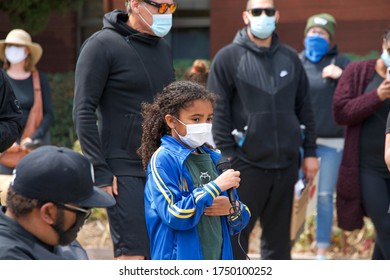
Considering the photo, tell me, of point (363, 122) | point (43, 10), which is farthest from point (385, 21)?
point (363, 122)

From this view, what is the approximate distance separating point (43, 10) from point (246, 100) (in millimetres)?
5605

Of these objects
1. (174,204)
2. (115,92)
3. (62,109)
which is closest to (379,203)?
(115,92)

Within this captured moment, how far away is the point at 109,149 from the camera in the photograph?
214 inches

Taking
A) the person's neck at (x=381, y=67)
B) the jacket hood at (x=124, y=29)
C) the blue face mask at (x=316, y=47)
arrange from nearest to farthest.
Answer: the jacket hood at (x=124, y=29) < the person's neck at (x=381, y=67) < the blue face mask at (x=316, y=47)

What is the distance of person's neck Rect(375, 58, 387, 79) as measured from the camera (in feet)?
21.0

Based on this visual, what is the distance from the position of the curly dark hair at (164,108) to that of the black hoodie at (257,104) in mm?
1655

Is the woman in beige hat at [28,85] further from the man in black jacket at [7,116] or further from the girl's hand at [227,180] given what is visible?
the girl's hand at [227,180]

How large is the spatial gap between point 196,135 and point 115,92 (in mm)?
861

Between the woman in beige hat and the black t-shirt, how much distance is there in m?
2.95

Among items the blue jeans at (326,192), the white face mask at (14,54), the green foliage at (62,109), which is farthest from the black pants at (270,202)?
the green foliage at (62,109)

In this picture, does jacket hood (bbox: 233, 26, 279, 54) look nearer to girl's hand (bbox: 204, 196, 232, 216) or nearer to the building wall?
girl's hand (bbox: 204, 196, 232, 216)

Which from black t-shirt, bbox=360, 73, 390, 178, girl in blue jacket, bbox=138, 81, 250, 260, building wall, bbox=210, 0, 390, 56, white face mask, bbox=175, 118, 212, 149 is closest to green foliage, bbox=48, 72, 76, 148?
building wall, bbox=210, 0, 390, 56

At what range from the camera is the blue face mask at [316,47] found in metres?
8.22

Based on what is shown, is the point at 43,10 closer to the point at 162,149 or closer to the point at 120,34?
the point at 120,34
